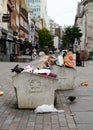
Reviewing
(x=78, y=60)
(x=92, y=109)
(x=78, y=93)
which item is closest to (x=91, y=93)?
(x=78, y=93)

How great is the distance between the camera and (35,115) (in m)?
8.61

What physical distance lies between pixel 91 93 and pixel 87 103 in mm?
2252

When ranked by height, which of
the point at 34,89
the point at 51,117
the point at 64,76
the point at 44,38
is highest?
the point at 34,89

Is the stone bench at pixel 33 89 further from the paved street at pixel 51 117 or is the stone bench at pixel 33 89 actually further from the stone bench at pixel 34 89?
the paved street at pixel 51 117

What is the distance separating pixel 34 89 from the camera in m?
9.38

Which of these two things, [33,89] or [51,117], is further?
[33,89]

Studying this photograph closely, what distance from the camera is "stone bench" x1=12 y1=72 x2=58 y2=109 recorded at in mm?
9352

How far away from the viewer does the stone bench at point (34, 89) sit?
9352 mm

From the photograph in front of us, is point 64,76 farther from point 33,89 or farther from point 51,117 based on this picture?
point 51,117

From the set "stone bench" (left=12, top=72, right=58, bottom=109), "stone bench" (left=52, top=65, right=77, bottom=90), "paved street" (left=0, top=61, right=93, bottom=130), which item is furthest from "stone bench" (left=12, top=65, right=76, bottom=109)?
"stone bench" (left=52, top=65, right=77, bottom=90)

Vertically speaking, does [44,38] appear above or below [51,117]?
below

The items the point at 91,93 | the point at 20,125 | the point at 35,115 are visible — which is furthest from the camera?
the point at 91,93

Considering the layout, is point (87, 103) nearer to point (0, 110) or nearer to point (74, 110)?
point (74, 110)

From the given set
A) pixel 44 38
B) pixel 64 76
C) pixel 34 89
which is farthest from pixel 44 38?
pixel 34 89
